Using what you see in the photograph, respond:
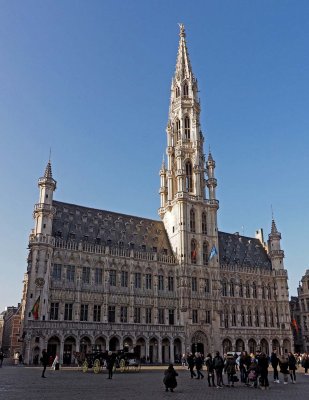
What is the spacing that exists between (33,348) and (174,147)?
1896 inches

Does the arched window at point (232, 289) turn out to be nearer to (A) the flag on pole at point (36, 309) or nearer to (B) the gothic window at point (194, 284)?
(B) the gothic window at point (194, 284)

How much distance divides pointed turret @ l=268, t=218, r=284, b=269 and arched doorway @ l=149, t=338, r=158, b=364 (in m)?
34.3

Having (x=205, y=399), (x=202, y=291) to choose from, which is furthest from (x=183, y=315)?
(x=205, y=399)

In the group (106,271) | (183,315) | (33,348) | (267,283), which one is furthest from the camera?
(267,283)

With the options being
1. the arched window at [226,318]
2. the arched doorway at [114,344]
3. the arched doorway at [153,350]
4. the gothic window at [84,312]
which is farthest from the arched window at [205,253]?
the gothic window at [84,312]

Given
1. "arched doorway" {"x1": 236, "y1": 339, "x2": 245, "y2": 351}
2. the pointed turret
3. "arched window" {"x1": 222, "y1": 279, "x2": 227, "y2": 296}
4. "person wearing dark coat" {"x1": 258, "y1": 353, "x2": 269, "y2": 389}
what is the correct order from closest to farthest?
"person wearing dark coat" {"x1": 258, "y1": 353, "x2": 269, "y2": 389} → "arched doorway" {"x1": 236, "y1": 339, "x2": 245, "y2": 351} → "arched window" {"x1": 222, "y1": 279, "x2": 227, "y2": 296} → the pointed turret

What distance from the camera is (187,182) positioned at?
81875mm

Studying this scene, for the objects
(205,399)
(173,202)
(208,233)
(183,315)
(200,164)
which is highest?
(200,164)

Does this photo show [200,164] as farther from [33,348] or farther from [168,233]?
[33,348]

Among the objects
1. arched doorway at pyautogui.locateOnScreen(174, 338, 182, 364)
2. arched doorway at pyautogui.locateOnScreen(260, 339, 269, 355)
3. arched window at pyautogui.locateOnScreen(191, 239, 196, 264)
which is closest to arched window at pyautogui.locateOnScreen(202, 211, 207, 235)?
arched window at pyautogui.locateOnScreen(191, 239, 196, 264)

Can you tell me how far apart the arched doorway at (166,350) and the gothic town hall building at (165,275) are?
0.16 m

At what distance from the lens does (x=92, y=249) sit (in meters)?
65.9

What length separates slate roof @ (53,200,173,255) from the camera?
67812mm

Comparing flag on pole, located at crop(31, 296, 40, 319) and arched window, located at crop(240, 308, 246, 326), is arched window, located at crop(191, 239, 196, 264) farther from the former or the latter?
flag on pole, located at crop(31, 296, 40, 319)
